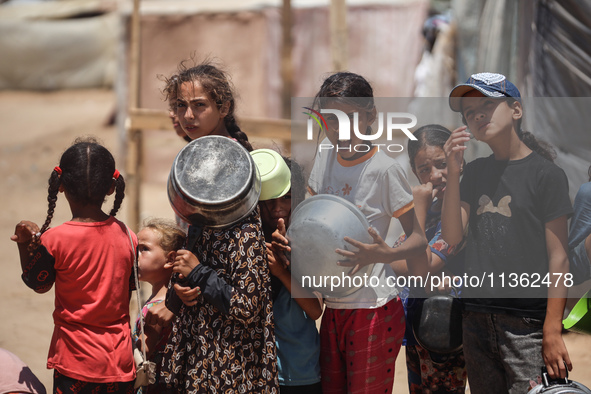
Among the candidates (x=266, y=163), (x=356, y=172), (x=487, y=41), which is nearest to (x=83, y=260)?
(x=266, y=163)

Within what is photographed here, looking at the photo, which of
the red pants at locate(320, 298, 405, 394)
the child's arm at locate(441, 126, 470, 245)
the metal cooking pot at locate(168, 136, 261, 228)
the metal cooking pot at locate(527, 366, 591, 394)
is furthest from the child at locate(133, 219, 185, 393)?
the metal cooking pot at locate(527, 366, 591, 394)

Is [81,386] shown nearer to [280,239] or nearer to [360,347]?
[280,239]

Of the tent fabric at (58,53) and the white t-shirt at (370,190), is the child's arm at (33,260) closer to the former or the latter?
the white t-shirt at (370,190)

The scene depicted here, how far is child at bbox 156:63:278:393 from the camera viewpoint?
96.0 inches

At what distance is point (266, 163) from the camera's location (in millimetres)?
2740

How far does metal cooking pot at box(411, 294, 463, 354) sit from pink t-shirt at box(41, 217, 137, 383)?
1175 millimetres

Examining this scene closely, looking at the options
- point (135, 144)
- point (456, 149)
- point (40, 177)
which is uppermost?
point (456, 149)

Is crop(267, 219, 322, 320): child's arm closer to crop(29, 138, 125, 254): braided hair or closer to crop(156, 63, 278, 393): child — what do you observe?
crop(156, 63, 278, 393): child

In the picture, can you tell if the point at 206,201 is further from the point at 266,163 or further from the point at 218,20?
the point at 218,20

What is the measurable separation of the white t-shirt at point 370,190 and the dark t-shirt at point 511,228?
27cm

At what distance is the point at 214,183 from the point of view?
2.46 m

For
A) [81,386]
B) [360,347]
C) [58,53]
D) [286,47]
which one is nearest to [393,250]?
[360,347]

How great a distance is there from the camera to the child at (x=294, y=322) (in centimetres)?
264

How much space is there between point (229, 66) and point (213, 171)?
326 inches
